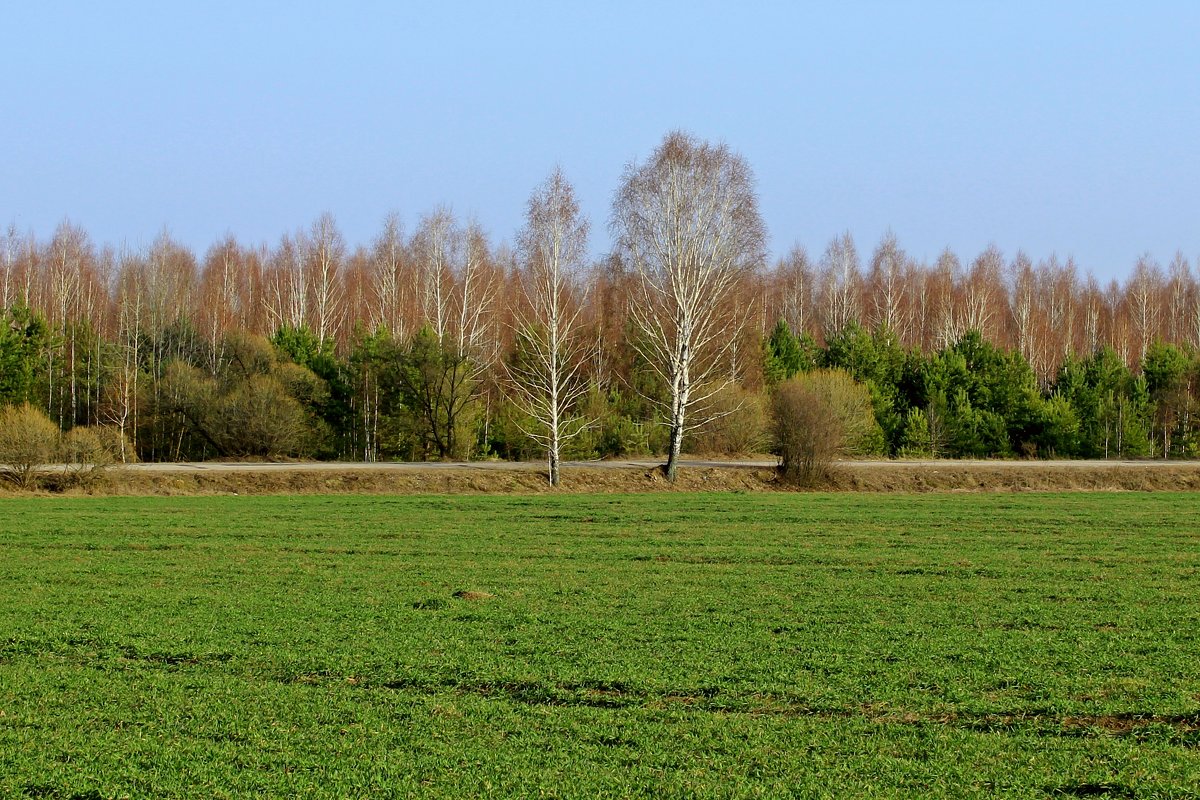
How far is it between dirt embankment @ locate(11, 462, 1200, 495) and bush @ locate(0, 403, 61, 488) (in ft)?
1.89

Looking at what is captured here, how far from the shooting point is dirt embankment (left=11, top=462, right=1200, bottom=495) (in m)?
37.2

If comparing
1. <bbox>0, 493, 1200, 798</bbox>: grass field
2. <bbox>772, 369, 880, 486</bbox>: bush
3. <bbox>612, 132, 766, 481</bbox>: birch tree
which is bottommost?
<bbox>0, 493, 1200, 798</bbox>: grass field

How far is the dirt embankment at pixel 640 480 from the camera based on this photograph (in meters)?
37.2

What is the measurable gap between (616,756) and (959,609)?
7.73 m

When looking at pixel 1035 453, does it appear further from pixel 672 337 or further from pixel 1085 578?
pixel 1085 578

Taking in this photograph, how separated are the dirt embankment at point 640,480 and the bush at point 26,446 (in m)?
0.58

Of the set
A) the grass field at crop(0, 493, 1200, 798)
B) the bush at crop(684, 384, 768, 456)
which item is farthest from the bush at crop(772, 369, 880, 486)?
the grass field at crop(0, 493, 1200, 798)

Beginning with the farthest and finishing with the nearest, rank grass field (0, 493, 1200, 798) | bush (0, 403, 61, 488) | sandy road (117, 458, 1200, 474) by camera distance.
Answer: sandy road (117, 458, 1200, 474) → bush (0, 403, 61, 488) → grass field (0, 493, 1200, 798)

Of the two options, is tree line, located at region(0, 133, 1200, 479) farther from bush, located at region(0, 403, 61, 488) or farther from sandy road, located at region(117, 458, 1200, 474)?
bush, located at region(0, 403, 61, 488)

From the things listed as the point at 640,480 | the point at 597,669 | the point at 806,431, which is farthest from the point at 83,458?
the point at 597,669

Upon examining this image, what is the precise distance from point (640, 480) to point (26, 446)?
19.7 m

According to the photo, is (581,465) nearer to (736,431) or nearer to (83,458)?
(736,431)

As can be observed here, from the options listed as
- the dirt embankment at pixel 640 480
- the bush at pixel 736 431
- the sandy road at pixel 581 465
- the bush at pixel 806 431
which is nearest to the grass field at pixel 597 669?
the dirt embankment at pixel 640 480

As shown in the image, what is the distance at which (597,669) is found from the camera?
10750 mm
